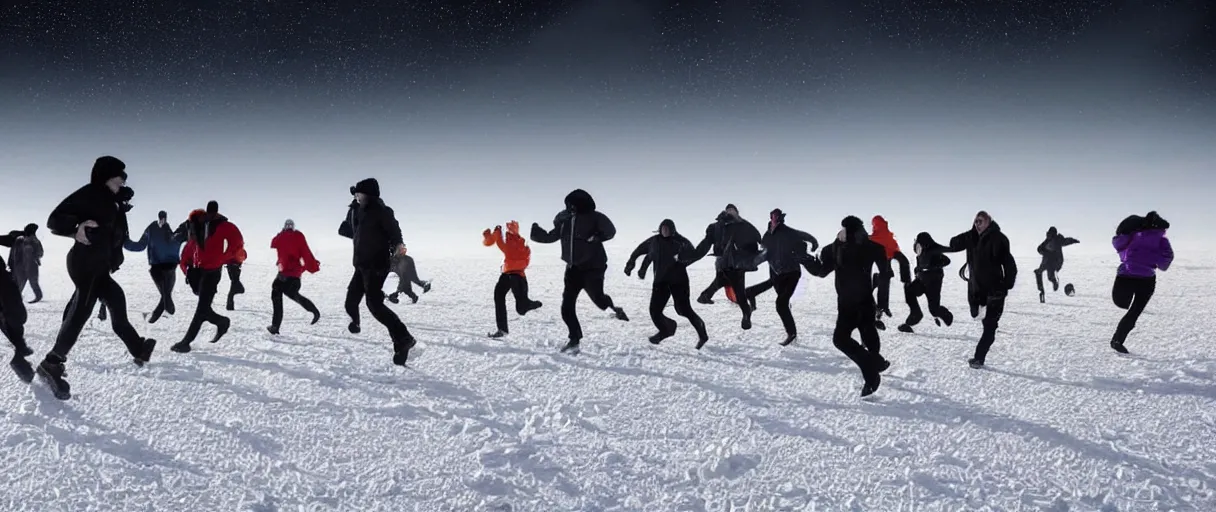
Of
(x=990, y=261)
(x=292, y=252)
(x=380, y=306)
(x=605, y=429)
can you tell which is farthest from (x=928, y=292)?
(x=292, y=252)

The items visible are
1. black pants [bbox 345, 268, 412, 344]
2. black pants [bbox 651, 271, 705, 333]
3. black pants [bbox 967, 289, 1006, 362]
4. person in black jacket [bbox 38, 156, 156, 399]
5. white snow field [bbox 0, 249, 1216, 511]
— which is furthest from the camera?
black pants [bbox 651, 271, 705, 333]

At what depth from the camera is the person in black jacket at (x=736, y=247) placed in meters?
10.2

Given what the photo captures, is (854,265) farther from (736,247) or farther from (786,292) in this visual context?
(736,247)

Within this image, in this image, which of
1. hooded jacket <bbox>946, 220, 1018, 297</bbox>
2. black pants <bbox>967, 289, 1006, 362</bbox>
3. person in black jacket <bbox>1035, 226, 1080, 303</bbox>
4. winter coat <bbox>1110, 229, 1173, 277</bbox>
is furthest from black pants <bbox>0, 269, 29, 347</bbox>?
person in black jacket <bbox>1035, 226, 1080, 303</bbox>

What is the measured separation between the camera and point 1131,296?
822cm

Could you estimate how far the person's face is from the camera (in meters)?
5.75

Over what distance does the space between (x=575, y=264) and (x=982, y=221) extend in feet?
15.7

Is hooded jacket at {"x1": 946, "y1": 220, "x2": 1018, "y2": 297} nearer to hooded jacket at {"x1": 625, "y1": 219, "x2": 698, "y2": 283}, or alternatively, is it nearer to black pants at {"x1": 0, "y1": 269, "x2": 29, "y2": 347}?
hooded jacket at {"x1": 625, "y1": 219, "x2": 698, "y2": 283}

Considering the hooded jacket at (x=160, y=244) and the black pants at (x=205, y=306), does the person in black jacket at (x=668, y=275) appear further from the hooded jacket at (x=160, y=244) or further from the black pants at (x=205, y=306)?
the hooded jacket at (x=160, y=244)

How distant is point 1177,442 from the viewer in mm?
4680

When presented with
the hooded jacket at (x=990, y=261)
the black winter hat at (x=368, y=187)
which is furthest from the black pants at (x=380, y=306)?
the hooded jacket at (x=990, y=261)

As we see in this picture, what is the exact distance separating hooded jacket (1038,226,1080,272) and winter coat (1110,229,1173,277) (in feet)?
27.5

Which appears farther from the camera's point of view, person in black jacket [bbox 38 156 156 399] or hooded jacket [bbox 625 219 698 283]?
hooded jacket [bbox 625 219 698 283]

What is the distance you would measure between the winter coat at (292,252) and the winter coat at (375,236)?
2.46 m
